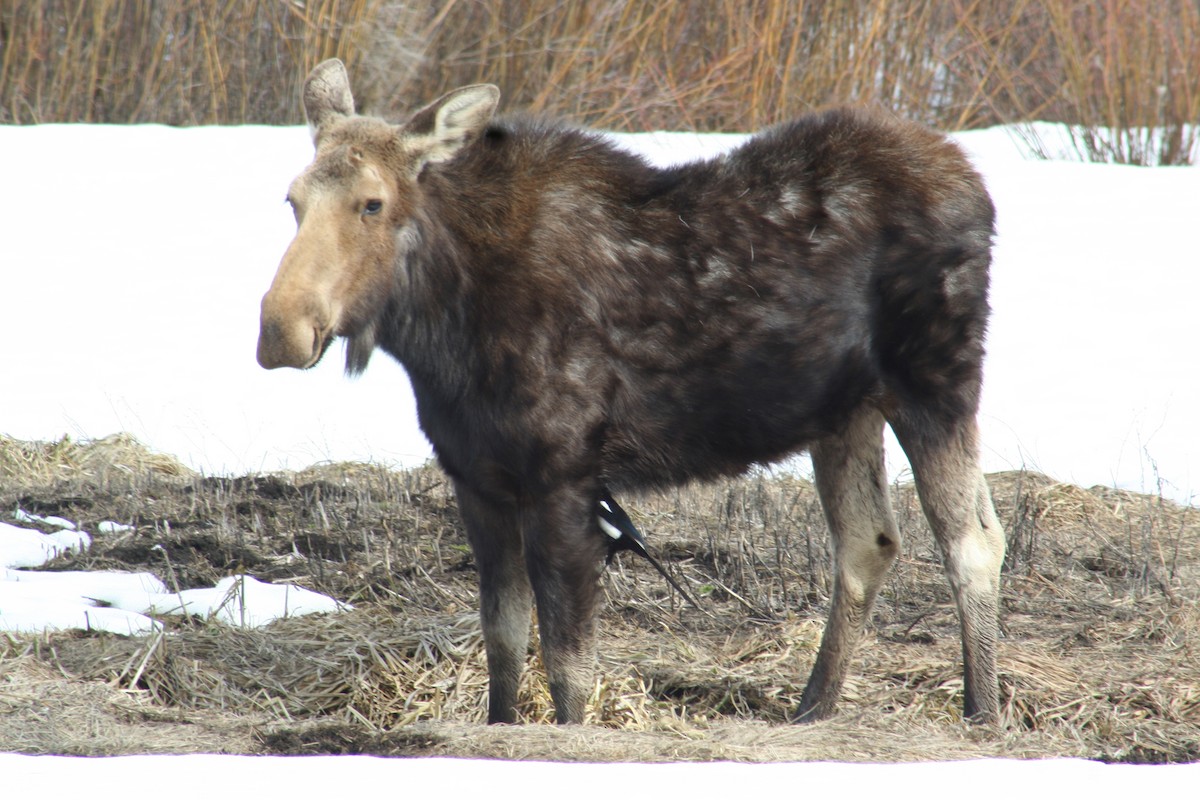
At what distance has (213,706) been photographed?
15.4 ft

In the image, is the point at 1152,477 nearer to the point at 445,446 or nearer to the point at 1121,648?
the point at 1121,648

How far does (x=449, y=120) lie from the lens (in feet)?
14.2

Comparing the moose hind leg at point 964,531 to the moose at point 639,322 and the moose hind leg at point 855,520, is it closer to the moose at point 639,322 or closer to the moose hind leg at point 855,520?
the moose at point 639,322

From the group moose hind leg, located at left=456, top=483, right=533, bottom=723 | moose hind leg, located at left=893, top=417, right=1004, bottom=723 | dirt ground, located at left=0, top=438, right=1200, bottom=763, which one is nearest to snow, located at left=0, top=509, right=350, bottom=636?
dirt ground, located at left=0, top=438, right=1200, bottom=763

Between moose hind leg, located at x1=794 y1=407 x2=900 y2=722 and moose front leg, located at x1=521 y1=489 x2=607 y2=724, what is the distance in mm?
1024

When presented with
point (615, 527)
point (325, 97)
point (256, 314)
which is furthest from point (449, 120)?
point (256, 314)

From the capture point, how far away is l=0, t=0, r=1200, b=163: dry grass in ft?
37.5

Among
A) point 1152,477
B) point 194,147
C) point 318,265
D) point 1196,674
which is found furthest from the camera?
point 194,147

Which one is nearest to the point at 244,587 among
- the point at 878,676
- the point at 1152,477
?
the point at 878,676

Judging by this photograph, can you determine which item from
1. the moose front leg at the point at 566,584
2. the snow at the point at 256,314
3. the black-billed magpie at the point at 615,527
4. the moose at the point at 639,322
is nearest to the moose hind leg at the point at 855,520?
the moose at the point at 639,322

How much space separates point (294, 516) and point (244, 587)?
1.02 metres

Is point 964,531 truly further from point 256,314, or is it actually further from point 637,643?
point 256,314

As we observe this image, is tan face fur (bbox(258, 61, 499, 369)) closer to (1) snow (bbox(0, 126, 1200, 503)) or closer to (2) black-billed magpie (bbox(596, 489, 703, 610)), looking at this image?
(2) black-billed magpie (bbox(596, 489, 703, 610))

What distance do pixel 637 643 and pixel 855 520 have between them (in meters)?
0.93
